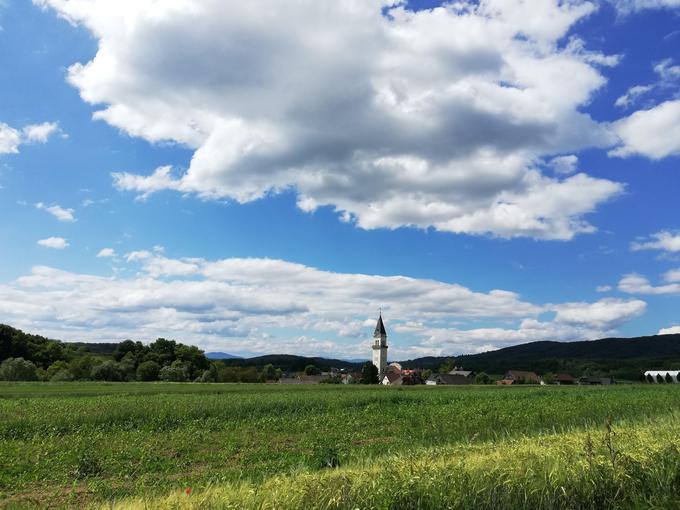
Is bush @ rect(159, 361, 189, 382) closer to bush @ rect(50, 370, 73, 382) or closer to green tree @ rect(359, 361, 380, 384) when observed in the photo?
bush @ rect(50, 370, 73, 382)

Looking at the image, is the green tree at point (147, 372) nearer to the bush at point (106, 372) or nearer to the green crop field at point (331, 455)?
the bush at point (106, 372)

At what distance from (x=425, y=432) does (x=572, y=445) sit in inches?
548

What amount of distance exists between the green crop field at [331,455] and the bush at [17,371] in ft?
197

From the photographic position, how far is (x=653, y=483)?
251 inches

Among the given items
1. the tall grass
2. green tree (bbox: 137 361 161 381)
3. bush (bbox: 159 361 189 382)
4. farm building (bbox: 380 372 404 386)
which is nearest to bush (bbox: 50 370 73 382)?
green tree (bbox: 137 361 161 381)

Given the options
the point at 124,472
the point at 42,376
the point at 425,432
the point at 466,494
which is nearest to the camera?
the point at 466,494

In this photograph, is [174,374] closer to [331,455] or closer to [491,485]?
[331,455]

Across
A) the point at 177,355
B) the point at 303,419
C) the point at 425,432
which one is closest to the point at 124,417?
the point at 303,419

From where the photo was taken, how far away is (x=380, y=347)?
168 meters

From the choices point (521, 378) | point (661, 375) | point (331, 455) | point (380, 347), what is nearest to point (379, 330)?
point (380, 347)

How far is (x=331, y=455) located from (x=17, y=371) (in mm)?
96664

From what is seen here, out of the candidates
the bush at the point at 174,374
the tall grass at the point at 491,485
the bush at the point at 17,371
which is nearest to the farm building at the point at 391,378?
the bush at the point at 174,374

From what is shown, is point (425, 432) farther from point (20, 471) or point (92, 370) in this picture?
point (92, 370)

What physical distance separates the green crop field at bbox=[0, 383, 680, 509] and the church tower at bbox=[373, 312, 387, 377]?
130 metres
